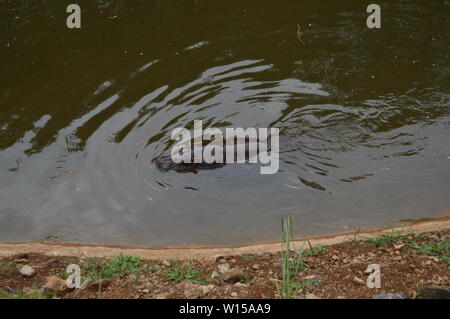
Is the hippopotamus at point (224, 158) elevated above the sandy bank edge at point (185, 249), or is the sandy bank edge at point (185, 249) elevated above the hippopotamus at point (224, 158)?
the hippopotamus at point (224, 158)

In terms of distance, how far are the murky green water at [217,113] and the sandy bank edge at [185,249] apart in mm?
202

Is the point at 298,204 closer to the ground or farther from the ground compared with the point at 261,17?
closer to the ground

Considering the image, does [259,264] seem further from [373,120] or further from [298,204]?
[373,120]

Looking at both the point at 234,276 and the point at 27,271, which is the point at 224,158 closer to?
the point at 234,276

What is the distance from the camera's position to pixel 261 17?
916 cm

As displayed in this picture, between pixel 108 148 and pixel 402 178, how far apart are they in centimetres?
386

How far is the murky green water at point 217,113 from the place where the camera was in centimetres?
589

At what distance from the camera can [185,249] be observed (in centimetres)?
551

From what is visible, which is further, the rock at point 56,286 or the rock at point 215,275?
the rock at point 215,275

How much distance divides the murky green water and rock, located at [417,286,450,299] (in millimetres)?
1808

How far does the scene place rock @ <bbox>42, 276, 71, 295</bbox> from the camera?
4419 mm

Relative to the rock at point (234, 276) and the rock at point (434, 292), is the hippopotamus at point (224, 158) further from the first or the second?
the rock at point (434, 292)

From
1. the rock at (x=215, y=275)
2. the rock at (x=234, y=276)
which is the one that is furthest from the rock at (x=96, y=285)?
the rock at (x=234, y=276)
